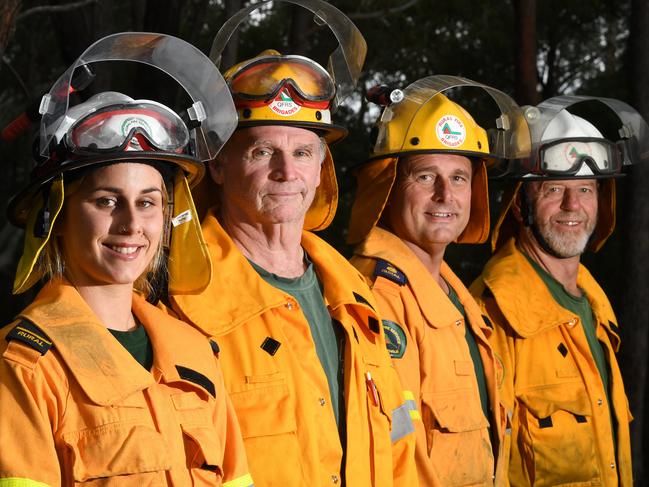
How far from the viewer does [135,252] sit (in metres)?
3.63

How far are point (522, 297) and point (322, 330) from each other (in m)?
1.81

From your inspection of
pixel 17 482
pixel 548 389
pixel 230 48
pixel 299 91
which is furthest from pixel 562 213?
pixel 17 482

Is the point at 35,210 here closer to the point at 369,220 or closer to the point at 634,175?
the point at 369,220

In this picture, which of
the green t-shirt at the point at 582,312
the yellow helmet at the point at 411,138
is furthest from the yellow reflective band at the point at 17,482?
the green t-shirt at the point at 582,312

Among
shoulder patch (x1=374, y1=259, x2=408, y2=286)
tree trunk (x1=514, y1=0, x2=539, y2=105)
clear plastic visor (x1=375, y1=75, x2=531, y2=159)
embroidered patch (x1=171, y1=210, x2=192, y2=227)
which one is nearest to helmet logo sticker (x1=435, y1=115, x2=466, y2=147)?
clear plastic visor (x1=375, y1=75, x2=531, y2=159)

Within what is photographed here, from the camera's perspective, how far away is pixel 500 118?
19.4 ft

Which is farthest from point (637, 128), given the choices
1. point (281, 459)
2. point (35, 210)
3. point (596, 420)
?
point (35, 210)

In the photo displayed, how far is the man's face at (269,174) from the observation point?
4.42 m

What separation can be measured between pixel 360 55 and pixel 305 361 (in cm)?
161

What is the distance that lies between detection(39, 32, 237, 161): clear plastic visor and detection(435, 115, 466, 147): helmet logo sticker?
58.2 inches

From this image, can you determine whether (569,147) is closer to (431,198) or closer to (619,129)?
(619,129)

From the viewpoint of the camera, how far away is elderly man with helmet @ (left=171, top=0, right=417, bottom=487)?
407cm

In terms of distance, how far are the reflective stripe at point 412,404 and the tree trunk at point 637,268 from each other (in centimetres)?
402

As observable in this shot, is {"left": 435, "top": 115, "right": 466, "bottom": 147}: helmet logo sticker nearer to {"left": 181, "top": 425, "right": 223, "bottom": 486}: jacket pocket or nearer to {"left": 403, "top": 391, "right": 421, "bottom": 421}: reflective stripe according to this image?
{"left": 403, "top": 391, "right": 421, "bottom": 421}: reflective stripe
